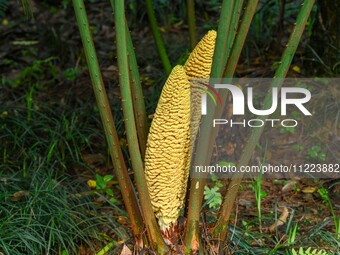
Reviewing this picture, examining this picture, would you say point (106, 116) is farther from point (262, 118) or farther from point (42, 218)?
point (42, 218)

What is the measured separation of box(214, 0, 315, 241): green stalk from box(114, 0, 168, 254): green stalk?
0.91 feet

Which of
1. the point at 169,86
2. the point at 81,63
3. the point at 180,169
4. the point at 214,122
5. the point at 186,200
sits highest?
the point at 169,86

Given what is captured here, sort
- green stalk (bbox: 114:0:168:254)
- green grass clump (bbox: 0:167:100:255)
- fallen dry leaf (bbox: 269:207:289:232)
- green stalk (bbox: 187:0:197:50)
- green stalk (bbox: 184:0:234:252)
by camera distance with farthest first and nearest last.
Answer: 1. green stalk (bbox: 187:0:197:50)
2. fallen dry leaf (bbox: 269:207:289:232)
3. green grass clump (bbox: 0:167:100:255)
4. green stalk (bbox: 184:0:234:252)
5. green stalk (bbox: 114:0:168:254)

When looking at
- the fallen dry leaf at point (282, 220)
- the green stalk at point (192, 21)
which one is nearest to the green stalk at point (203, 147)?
the fallen dry leaf at point (282, 220)

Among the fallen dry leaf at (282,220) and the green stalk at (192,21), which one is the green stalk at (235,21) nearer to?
the fallen dry leaf at (282,220)

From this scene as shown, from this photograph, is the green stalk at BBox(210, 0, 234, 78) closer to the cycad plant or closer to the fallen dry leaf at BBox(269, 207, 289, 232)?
the cycad plant

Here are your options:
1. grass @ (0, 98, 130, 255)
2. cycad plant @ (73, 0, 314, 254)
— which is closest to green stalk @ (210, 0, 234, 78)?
cycad plant @ (73, 0, 314, 254)

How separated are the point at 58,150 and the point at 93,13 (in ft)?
8.02

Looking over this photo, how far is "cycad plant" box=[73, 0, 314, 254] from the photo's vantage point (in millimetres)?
2686

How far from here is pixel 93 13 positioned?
668cm

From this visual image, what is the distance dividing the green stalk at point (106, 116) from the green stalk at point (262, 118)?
0.35m

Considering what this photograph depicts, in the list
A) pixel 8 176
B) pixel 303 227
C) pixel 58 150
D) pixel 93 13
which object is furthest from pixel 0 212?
pixel 93 13

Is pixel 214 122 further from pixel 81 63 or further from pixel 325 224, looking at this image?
pixel 81 63

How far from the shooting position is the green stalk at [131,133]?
8.41 feet
